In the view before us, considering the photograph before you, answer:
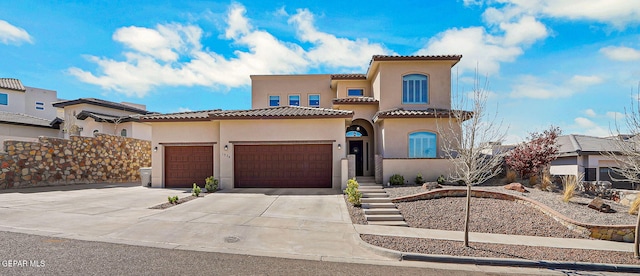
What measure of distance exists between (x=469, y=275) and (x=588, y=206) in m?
8.64

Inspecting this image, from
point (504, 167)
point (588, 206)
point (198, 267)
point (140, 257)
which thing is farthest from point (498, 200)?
point (140, 257)

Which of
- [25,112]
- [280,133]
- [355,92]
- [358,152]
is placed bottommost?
[358,152]

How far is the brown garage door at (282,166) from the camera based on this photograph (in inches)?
633

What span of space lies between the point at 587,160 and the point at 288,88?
20.7m

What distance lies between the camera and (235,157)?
16.4m

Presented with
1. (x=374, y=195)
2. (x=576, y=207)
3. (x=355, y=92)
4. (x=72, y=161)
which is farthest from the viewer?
(x=355, y=92)

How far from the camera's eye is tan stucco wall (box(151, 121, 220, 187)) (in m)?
16.9

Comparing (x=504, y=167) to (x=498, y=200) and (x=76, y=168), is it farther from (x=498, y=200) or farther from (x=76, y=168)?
(x=76, y=168)

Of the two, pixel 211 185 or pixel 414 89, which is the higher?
pixel 414 89

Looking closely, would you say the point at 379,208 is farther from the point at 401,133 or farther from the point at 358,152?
the point at 358,152

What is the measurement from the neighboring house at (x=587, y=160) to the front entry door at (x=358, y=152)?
11.4 m

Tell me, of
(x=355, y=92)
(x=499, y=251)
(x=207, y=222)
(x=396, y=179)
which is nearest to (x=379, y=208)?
(x=396, y=179)

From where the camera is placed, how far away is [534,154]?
14961 mm

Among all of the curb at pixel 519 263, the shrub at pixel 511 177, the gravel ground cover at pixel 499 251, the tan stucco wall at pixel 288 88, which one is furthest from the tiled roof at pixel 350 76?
the curb at pixel 519 263
